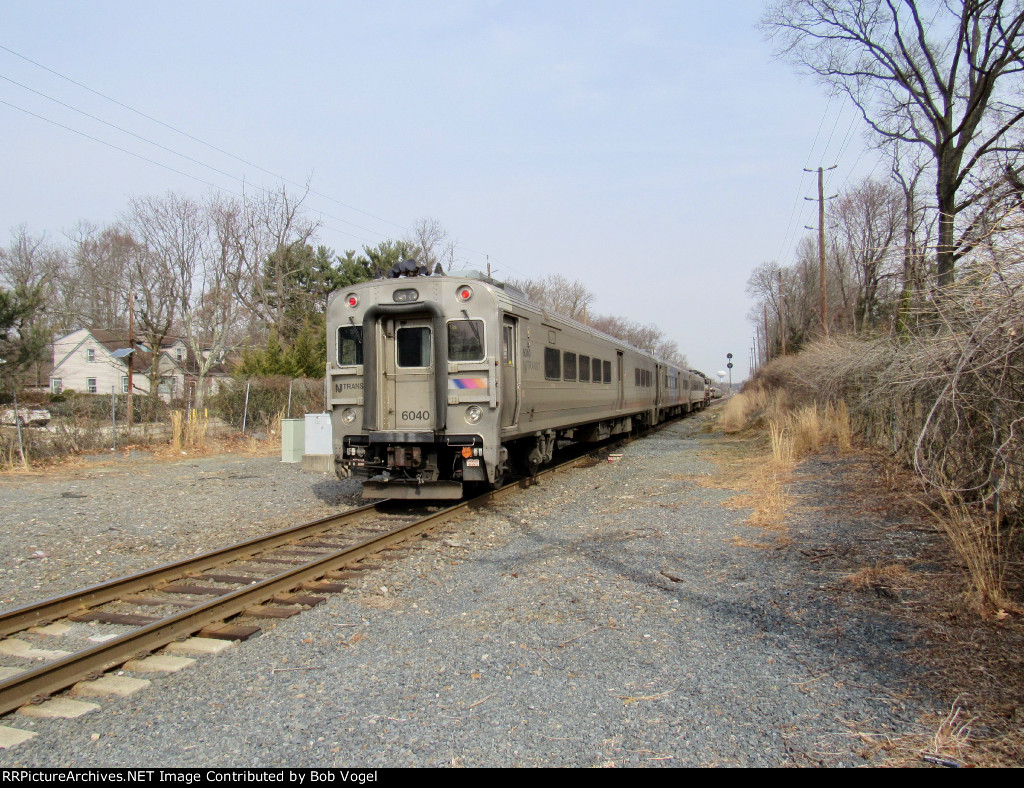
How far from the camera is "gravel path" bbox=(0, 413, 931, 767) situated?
3.01 meters

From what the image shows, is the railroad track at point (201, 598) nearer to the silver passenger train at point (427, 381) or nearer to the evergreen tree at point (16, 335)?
the silver passenger train at point (427, 381)

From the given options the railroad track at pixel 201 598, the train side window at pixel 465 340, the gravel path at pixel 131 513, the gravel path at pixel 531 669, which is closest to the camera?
the gravel path at pixel 531 669

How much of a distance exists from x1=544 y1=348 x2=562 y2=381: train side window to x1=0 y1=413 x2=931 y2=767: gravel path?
148 inches

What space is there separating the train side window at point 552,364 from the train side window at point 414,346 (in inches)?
95.0

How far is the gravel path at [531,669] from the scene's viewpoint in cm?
301

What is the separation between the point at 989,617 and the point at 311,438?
1091 centimetres

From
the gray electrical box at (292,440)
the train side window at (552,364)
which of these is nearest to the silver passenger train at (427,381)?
the train side window at (552,364)

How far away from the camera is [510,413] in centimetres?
873

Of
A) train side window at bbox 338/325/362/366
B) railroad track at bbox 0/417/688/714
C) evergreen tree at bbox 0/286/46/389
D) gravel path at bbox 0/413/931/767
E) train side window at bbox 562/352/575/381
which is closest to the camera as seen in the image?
gravel path at bbox 0/413/931/767

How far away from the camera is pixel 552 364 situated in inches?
422

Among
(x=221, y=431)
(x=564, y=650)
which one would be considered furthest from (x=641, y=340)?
(x=564, y=650)

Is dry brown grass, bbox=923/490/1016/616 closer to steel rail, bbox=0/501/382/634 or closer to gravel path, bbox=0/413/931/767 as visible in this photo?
gravel path, bbox=0/413/931/767

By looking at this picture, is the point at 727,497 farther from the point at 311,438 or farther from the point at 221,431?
the point at 221,431

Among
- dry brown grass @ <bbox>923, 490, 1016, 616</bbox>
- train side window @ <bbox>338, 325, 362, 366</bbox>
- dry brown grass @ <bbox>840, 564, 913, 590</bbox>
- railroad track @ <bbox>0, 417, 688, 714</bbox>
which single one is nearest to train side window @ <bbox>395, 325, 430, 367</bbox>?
train side window @ <bbox>338, 325, 362, 366</bbox>
